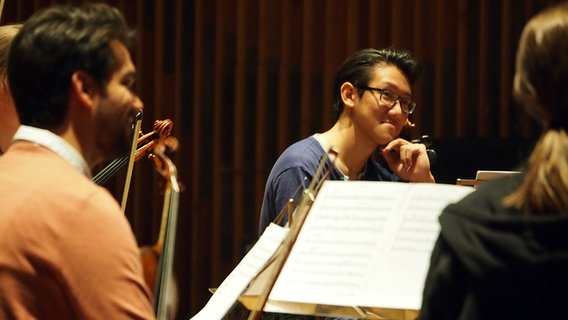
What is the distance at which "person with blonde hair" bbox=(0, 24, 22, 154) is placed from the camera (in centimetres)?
225

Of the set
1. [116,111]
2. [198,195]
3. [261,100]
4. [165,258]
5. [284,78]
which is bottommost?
[198,195]

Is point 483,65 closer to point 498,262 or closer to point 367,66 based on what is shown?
point 367,66

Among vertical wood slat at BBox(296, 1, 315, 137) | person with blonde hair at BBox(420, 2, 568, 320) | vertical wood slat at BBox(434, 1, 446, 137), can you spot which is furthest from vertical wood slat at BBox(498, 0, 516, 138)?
person with blonde hair at BBox(420, 2, 568, 320)

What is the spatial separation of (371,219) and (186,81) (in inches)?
110

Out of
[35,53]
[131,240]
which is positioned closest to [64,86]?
[35,53]

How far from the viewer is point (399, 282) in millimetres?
1830

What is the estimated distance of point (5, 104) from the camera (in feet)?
7.63

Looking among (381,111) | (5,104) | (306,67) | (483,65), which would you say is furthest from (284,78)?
(5,104)

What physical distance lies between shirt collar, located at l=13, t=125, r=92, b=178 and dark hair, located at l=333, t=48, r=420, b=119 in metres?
1.87

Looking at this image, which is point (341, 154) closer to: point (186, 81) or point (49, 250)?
point (186, 81)

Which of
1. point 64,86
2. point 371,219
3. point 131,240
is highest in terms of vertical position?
point 64,86

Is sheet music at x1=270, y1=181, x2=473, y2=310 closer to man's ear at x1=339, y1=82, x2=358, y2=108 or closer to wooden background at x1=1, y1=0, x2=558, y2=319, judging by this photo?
man's ear at x1=339, y1=82, x2=358, y2=108

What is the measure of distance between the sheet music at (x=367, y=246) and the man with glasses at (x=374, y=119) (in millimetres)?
1121

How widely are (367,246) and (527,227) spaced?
0.60 m
